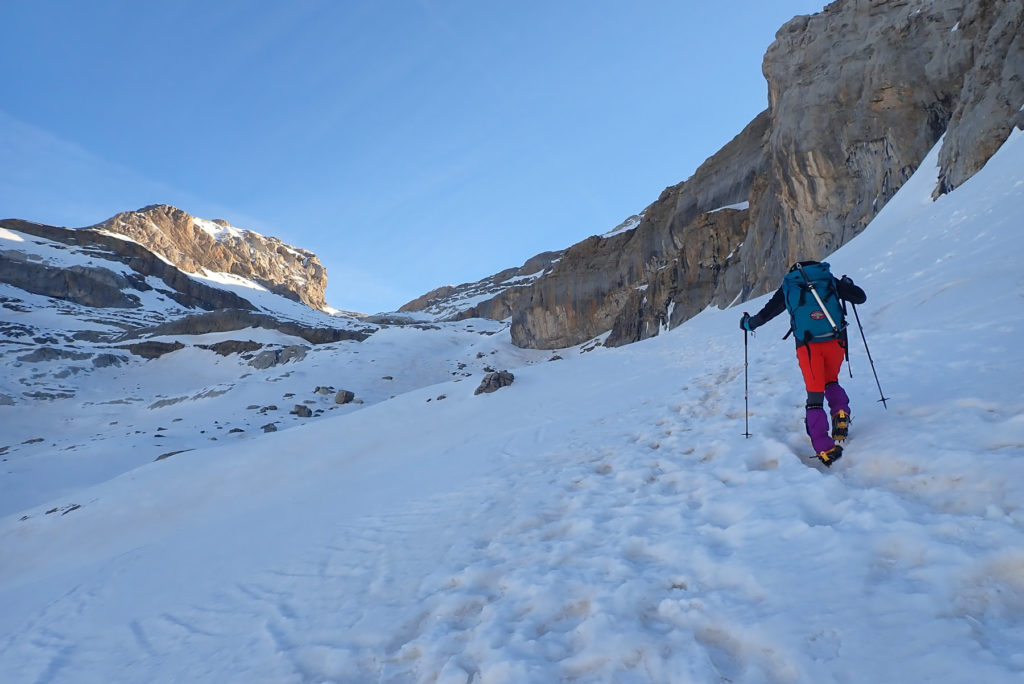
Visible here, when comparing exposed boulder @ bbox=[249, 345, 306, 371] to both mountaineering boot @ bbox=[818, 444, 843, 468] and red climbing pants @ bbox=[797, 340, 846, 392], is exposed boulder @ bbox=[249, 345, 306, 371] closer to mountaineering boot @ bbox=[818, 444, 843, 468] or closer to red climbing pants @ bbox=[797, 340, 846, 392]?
red climbing pants @ bbox=[797, 340, 846, 392]

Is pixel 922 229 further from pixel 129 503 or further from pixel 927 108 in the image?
pixel 129 503

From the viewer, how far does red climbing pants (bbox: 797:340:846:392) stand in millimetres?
4820

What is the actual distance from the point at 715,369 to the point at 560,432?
3.75 metres

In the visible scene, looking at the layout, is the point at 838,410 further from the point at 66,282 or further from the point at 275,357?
the point at 66,282

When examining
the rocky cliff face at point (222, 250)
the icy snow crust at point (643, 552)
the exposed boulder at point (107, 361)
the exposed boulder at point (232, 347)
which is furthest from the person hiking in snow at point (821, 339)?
the rocky cliff face at point (222, 250)

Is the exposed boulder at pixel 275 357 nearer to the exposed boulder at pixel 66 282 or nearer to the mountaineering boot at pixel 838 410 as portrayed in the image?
the mountaineering boot at pixel 838 410

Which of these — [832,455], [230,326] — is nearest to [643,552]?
[832,455]

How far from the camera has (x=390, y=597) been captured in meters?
4.34

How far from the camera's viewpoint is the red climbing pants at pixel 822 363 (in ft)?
15.8

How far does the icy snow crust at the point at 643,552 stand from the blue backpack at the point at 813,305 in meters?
0.97

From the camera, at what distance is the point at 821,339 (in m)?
4.90

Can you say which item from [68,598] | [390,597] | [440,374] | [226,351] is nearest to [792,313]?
[390,597]

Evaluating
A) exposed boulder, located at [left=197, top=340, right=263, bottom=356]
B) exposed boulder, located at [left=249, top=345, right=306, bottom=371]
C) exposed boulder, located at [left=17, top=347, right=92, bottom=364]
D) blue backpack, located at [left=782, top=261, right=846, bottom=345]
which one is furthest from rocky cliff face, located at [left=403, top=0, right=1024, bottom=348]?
exposed boulder, located at [left=17, top=347, right=92, bottom=364]

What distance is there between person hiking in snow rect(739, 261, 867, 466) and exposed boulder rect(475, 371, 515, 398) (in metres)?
11.5
